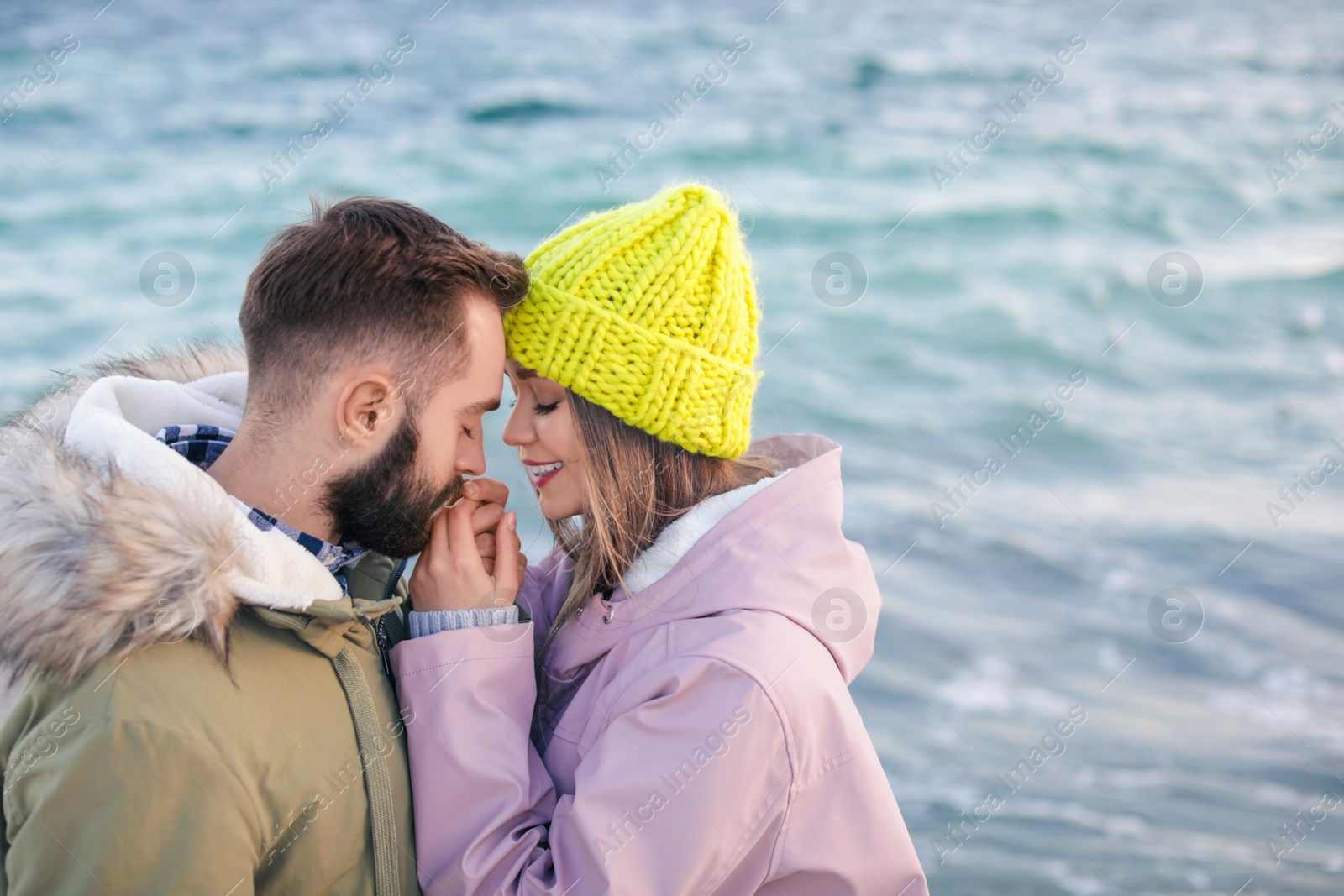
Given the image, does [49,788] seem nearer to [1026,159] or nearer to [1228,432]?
[1228,432]

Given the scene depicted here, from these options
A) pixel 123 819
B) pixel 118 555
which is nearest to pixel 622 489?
pixel 118 555

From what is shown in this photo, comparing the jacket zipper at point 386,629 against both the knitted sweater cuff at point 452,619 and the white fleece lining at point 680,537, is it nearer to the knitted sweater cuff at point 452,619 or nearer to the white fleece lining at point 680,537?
the knitted sweater cuff at point 452,619

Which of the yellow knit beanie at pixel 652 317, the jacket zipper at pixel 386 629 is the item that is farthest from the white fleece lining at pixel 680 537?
the jacket zipper at pixel 386 629

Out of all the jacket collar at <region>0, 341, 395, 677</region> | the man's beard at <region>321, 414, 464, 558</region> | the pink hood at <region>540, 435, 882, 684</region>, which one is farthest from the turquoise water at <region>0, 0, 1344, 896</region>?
the jacket collar at <region>0, 341, 395, 677</region>

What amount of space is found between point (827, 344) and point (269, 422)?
7077 millimetres

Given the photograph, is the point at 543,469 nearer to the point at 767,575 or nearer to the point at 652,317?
the point at 652,317

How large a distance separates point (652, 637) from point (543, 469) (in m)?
0.57

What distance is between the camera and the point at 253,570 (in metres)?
2.00

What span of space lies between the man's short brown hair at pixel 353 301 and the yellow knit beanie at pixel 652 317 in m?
0.23

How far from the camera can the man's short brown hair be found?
7.35ft

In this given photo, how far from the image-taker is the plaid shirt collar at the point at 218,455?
2283 millimetres

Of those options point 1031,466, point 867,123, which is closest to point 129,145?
point 867,123

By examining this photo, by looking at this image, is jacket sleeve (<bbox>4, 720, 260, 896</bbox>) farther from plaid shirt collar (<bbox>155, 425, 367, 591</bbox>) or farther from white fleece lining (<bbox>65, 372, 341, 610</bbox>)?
plaid shirt collar (<bbox>155, 425, 367, 591</bbox>)

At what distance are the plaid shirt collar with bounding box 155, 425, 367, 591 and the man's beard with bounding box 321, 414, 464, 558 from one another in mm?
50
